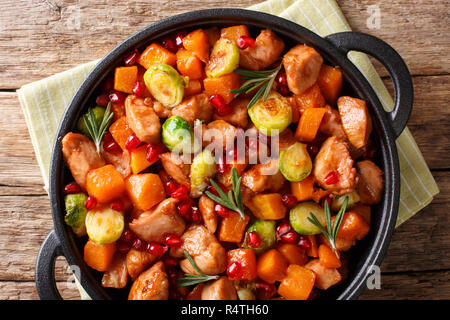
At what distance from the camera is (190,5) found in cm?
362

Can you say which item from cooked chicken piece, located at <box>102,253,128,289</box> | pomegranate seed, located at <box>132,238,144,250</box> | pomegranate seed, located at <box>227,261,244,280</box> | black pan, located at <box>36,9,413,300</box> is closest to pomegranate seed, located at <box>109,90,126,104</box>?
black pan, located at <box>36,9,413,300</box>

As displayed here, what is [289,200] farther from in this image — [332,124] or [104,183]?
[104,183]

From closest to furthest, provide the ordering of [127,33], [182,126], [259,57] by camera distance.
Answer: [182,126], [259,57], [127,33]

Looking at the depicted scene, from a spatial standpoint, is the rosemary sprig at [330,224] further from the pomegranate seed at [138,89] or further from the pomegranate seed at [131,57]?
the pomegranate seed at [131,57]

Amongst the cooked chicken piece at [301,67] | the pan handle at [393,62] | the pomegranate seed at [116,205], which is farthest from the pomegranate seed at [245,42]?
the pomegranate seed at [116,205]

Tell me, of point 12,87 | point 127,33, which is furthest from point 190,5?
point 12,87

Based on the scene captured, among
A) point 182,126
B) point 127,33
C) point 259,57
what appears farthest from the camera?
point 127,33

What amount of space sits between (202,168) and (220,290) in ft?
2.78

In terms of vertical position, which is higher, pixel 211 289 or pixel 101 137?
pixel 101 137

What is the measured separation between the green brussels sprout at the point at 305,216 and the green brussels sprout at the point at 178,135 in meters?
0.86

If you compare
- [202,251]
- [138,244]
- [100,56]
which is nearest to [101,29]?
[100,56]

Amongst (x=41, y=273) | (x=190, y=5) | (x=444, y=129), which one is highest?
(x=190, y=5)

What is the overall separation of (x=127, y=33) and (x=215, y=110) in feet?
3.82

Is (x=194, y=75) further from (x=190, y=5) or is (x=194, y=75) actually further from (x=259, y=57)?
(x=190, y=5)
